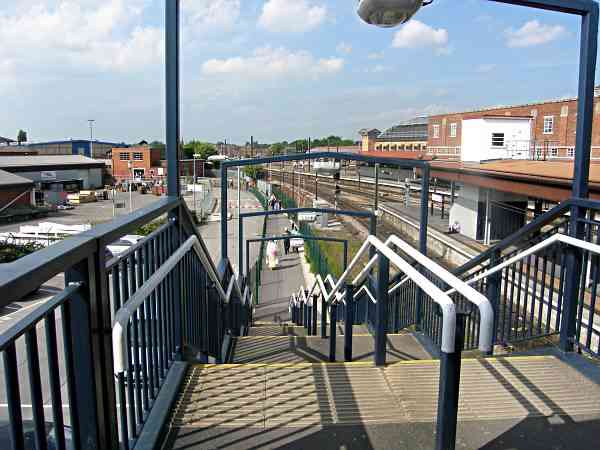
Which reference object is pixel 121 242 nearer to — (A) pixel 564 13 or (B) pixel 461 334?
(B) pixel 461 334

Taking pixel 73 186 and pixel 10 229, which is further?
pixel 73 186

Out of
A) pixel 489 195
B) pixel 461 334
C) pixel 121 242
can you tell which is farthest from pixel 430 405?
pixel 489 195

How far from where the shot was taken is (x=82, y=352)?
56.9 inches

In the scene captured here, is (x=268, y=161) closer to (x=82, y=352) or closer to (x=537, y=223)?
(x=537, y=223)

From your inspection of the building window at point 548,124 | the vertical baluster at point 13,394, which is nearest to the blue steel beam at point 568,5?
the vertical baluster at point 13,394

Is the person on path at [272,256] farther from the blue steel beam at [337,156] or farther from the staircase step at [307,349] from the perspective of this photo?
the staircase step at [307,349]

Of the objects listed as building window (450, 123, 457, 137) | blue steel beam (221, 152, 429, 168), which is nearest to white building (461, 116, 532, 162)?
building window (450, 123, 457, 137)

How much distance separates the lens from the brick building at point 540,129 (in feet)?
60.3

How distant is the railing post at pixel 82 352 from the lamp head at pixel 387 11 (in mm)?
2230

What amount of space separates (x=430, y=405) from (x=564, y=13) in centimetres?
307

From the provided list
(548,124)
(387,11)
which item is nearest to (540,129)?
(548,124)

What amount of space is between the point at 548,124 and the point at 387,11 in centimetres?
2611

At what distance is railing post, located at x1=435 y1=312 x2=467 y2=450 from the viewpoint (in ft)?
5.55

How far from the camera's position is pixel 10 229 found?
2.43 meters
